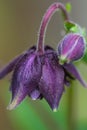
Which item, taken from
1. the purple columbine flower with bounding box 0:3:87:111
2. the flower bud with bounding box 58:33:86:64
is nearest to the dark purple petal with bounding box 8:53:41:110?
the purple columbine flower with bounding box 0:3:87:111

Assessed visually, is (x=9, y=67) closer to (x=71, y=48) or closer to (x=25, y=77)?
(x=25, y=77)

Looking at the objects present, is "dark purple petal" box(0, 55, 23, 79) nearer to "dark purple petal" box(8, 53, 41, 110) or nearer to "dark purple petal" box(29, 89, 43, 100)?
"dark purple petal" box(8, 53, 41, 110)

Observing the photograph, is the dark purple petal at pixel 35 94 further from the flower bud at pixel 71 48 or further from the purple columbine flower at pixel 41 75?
the flower bud at pixel 71 48

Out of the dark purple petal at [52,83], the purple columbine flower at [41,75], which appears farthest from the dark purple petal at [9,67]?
the dark purple petal at [52,83]

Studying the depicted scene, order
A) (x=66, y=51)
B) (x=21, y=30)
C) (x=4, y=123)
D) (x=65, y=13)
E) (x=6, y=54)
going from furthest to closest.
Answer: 1. (x=21, y=30)
2. (x=6, y=54)
3. (x=4, y=123)
4. (x=65, y=13)
5. (x=66, y=51)

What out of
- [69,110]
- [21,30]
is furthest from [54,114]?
[21,30]

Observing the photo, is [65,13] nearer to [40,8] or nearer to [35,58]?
[35,58]
